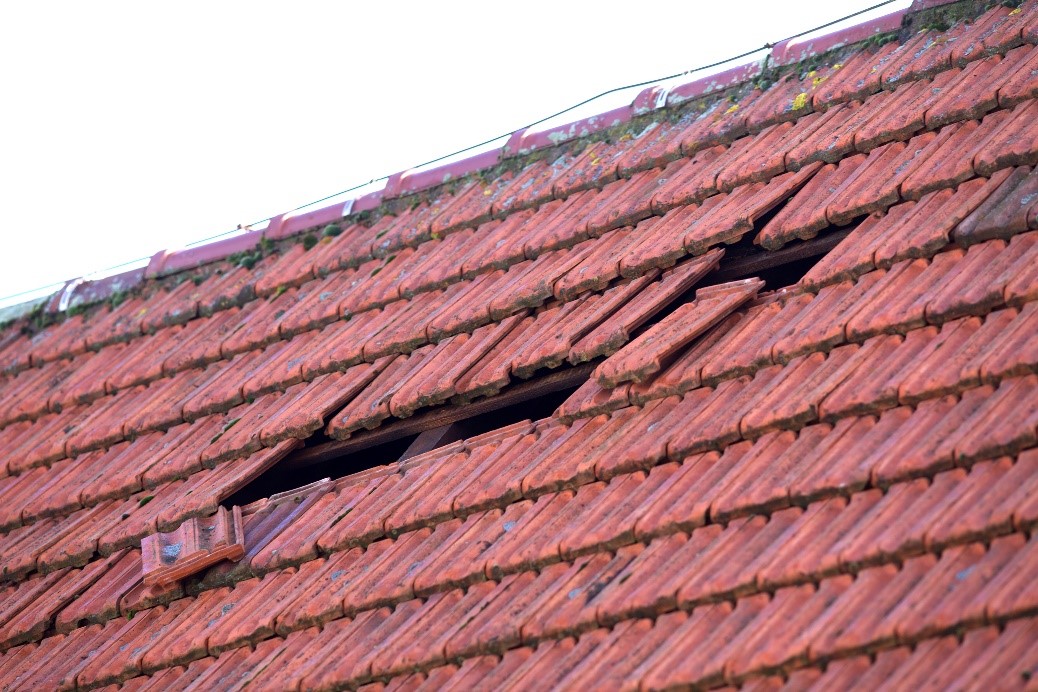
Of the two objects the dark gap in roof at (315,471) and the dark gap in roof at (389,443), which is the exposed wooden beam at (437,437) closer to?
the dark gap in roof at (389,443)

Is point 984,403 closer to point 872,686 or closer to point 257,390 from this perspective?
point 872,686

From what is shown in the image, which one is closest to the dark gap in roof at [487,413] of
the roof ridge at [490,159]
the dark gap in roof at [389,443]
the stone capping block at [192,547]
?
the dark gap in roof at [389,443]

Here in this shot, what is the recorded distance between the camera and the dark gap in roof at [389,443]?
540cm

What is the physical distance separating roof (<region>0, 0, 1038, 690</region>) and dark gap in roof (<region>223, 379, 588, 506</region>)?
24 mm

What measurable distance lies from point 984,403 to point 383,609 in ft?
6.37

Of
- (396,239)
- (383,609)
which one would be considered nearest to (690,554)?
(383,609)

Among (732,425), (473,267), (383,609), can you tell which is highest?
(473,267)

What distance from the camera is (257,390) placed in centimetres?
609

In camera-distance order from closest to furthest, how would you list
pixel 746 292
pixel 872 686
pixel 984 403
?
pixel 872 686 < pixel 984 403 < pixel 746 292

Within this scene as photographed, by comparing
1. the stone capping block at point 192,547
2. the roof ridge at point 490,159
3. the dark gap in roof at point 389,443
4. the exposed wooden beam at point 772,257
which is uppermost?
the roof ridge at point 490,159

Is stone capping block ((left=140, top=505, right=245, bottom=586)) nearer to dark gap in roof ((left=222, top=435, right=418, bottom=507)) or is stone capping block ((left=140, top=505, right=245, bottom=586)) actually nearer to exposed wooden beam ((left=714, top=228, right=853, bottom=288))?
dark gap in roof ((left=222, top=435, right=418, bottom=507))

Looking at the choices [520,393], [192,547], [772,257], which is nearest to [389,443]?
[520,393]

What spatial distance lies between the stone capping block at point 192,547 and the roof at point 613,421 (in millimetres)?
15

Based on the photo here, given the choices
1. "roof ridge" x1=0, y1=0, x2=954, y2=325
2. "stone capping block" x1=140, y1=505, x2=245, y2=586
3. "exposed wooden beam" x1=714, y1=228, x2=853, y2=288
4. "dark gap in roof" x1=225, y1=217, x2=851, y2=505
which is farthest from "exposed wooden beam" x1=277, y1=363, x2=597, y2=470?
"roof ridge" x1=0, y1=0, x2=954, y2=325
